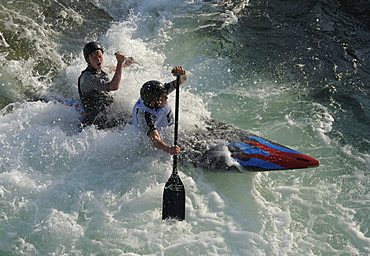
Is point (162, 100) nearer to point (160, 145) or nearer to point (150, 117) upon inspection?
point (150, 117)

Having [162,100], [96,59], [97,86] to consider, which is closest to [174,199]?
[162,100]

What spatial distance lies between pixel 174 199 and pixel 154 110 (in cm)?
112

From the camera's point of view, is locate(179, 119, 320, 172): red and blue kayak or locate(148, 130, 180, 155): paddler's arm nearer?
locate(148, 130, 180, 155): paddler's arm

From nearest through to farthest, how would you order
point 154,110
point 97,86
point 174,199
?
point 174,199 → point 154,110 → point 97,86

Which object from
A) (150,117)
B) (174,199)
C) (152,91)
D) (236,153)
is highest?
(152,91)

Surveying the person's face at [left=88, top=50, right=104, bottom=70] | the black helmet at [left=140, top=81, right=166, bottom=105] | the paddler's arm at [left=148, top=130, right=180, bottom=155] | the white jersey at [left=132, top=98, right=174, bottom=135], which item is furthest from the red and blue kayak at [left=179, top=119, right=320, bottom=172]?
the person's face at [left=88, top=50, right=104, bottom=70]

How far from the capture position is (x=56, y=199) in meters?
4.56

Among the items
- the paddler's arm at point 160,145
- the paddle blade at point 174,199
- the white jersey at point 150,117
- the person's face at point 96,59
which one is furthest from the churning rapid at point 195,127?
the person's face at point 96,59

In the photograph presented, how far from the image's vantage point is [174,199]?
4355mm

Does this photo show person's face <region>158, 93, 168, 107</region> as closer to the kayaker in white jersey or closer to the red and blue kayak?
the kayaker in white jersey

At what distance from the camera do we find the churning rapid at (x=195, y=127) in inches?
165

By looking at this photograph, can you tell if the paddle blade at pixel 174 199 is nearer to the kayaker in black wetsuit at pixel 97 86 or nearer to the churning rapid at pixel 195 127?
the churning rapid at pixel 195 127

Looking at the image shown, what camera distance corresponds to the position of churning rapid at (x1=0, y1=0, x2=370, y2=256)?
4.20 m

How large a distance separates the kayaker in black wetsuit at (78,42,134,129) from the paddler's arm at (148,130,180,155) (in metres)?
0.89
